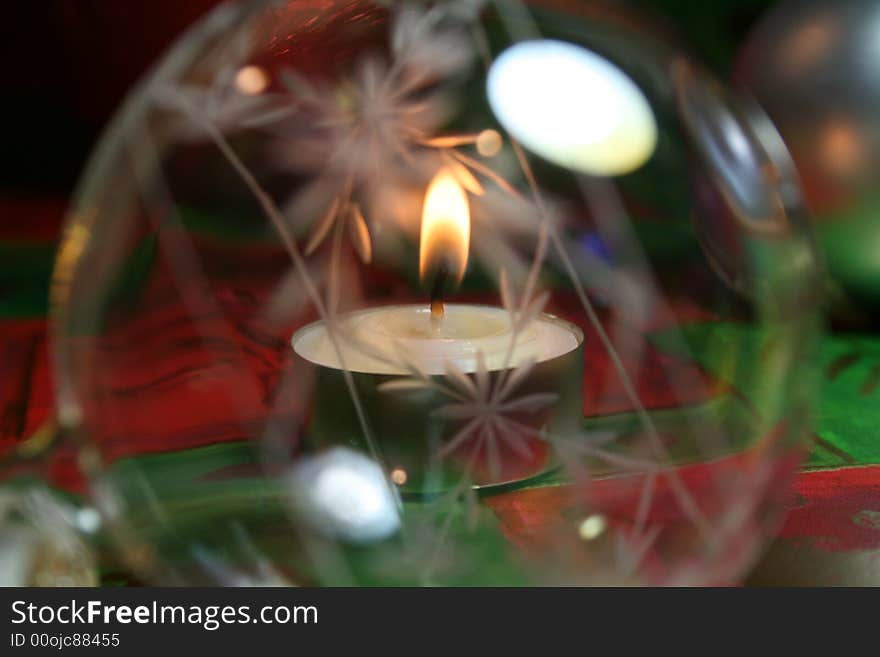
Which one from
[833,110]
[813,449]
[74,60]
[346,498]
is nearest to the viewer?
[346,498]

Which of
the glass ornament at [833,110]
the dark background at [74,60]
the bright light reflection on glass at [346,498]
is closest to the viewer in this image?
the bright light reflection on glass at [346,498]

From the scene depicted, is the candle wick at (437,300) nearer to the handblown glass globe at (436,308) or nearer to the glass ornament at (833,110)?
the handblown glass globe at (436,308)

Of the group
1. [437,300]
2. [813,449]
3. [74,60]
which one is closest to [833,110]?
[813,449]

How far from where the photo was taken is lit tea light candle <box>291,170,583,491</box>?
31 centimetres

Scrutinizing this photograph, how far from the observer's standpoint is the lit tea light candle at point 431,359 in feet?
1.02

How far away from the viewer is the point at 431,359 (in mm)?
326

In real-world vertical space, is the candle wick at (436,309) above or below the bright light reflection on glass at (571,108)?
below

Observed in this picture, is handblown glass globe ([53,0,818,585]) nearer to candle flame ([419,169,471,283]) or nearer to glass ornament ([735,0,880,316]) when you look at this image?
candle flame ([419,169,471,283])

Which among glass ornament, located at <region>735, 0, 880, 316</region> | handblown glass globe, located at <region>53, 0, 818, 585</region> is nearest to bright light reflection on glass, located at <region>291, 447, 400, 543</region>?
handblown glass globe, located at <region>53, 0, 818, 585</region>

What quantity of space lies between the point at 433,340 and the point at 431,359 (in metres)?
0.02

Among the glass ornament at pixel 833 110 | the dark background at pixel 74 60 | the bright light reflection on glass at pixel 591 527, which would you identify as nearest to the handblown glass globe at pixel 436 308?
the bright light reflection on glass at pixel 591 527

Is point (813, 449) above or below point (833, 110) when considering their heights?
below

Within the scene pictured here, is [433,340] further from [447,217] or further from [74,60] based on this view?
[74,60]

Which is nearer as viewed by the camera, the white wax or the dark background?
the white wax
